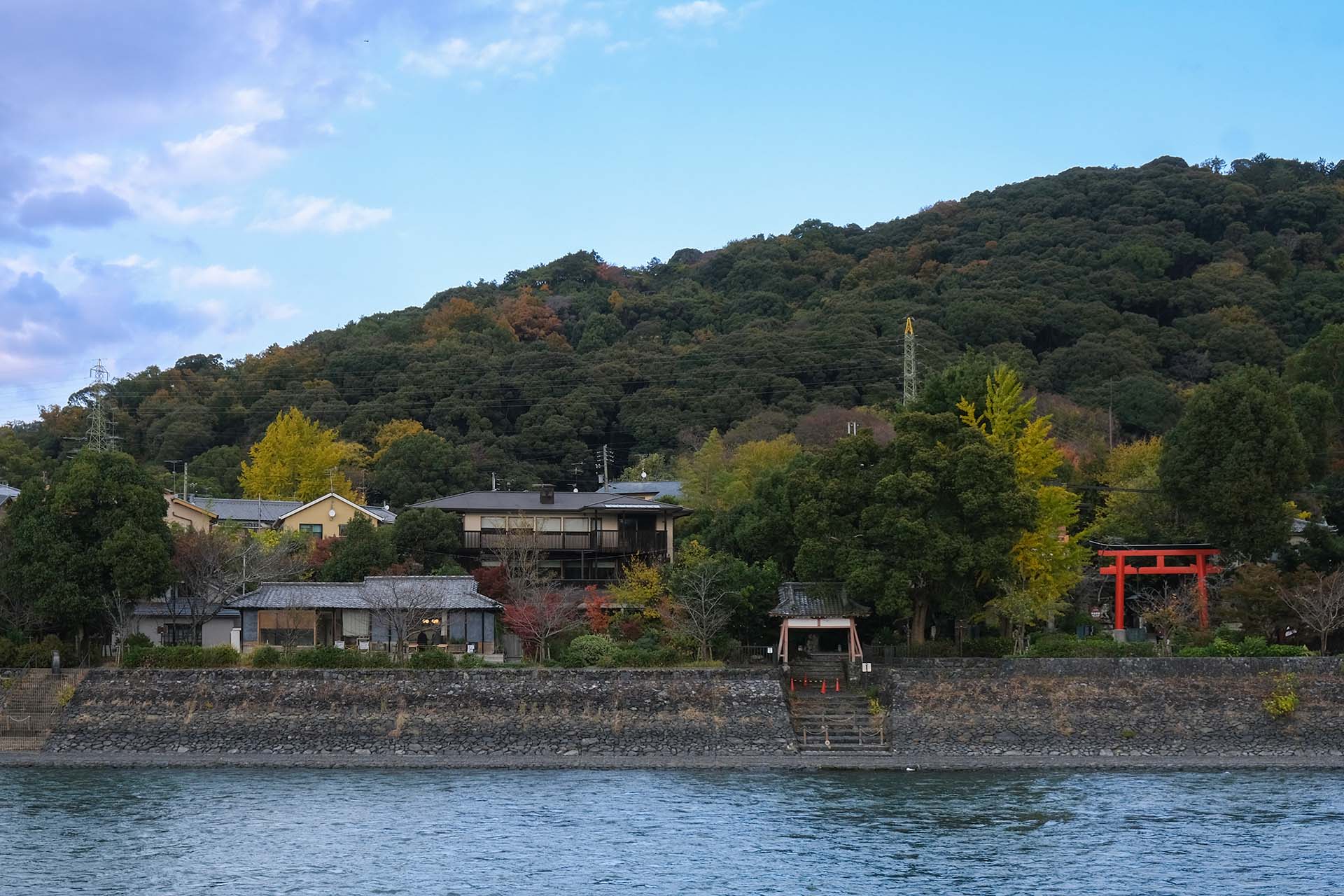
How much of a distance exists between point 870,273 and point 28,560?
246 ft

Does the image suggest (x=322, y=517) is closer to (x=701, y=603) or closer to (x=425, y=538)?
(x=425, y=538)

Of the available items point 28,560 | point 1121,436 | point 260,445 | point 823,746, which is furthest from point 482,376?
point 823,746

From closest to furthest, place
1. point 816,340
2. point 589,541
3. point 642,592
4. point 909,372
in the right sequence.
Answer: point 642,592 → point 589,541 → point 909,372 → point 816,340

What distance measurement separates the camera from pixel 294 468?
66000 mm

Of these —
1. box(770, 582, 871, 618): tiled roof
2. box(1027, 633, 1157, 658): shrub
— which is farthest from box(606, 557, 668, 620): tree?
box(1027, 633, 1157, 658): shrub

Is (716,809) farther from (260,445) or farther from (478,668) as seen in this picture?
(260,445)

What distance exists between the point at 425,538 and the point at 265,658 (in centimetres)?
1026

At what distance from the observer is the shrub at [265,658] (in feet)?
121

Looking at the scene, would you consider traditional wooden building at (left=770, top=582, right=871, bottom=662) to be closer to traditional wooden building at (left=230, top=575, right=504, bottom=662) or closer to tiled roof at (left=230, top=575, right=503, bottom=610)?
traditional wooden building at (left=230, top=575, right=504, bottom=662)

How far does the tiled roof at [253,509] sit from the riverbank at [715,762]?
22155 mm

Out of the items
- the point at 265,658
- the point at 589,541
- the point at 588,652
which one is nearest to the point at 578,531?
the point at 589,541

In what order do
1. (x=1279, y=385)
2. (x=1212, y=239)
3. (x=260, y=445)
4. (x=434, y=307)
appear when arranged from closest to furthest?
(x=1279, y=385) < (x=260, y=445) < (x=1212, y=239) < (x=434, y=307)

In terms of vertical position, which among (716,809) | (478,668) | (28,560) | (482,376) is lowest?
(716,809)

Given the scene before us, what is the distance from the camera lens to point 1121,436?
6938 centimetres
